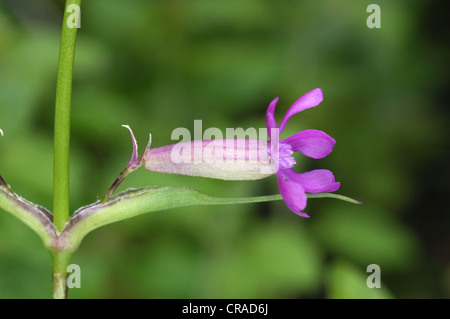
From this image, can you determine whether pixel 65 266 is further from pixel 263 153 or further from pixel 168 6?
pixel 168 6

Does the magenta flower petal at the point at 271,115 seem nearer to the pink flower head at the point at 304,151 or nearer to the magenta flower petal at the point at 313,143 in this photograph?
the pink flower head at the point at 304,151

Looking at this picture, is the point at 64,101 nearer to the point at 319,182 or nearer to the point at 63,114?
the point at 63,114

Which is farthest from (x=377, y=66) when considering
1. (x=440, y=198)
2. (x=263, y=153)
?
(x=263, y=153)

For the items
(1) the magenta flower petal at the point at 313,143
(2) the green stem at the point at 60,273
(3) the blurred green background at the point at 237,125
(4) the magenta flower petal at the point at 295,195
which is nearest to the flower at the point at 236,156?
(1) the magenta flower petal at the point at 313,143

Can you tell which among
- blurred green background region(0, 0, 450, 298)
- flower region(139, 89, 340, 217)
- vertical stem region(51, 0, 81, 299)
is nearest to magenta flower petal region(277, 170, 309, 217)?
flower region(139, 89, 340, 217)

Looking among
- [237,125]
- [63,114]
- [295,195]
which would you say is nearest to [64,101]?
[63,114]

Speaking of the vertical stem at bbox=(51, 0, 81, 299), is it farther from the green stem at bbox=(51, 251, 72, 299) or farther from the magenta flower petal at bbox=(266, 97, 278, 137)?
the magenta flower petal at bbox=(266, 97, 278, 137)
